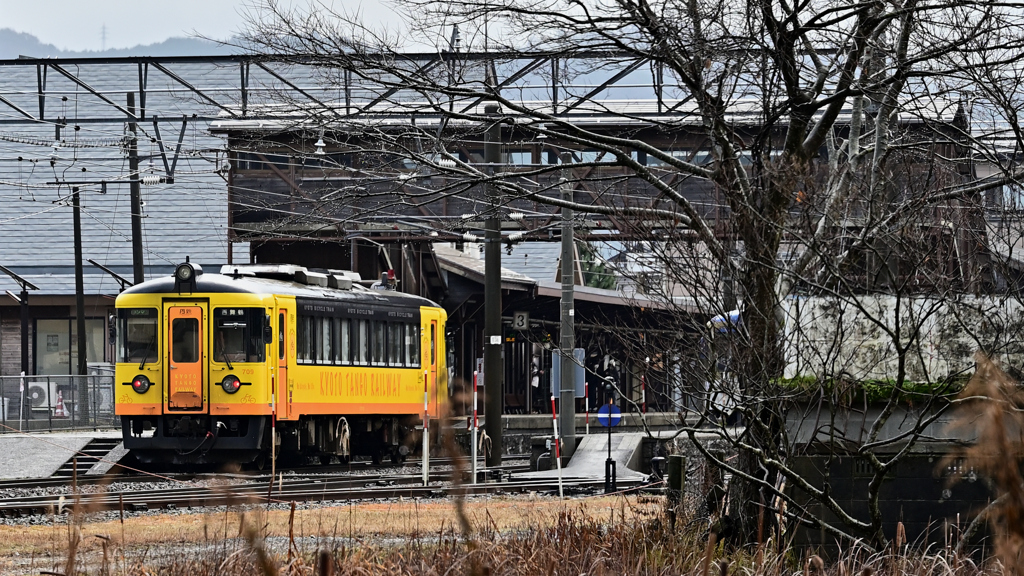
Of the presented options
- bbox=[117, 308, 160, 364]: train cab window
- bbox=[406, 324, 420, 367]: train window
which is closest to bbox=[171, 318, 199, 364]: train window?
bbox=[117, 308, 160, 364]: train cab window

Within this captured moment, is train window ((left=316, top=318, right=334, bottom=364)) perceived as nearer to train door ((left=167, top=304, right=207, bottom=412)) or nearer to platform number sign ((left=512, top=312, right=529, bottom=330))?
train door ((left=167, top=304, right=207, bottom=412))

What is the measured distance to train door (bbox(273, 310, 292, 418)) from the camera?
21141 mm

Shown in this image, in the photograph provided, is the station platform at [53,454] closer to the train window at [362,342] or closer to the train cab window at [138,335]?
the train cab window at [138,335]

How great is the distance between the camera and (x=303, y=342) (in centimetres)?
2189

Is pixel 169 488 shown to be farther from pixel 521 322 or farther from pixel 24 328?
pixel 24 328

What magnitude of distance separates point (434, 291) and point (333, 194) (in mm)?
28948

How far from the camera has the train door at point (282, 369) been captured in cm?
2114

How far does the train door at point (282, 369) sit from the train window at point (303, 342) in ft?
1.24

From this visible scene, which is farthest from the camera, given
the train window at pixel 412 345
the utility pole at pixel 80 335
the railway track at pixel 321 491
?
the utility pole at pixel 80 335

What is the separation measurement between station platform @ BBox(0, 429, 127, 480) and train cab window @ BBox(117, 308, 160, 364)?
1.71 metres

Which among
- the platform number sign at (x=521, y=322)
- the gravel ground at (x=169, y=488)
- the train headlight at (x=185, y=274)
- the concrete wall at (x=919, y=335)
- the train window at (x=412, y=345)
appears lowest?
the gravel ground at (x=169, y=488)

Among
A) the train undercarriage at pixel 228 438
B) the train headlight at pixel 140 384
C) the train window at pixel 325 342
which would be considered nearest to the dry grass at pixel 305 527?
the train undercarriage at pixel 228 438

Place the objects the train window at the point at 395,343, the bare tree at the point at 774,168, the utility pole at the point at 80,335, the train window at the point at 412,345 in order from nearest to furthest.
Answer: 1. the bare tree at the point at 774,168
2. the train window at the point at 395,343
3. the train window at the point at 412,345
4. the utility pole at the point at 80,335

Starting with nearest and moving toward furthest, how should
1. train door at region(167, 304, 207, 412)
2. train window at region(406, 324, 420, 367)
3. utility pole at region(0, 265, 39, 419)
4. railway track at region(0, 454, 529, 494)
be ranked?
railway track at region(0, 454, 529, 494), train door at region(167, 304, 207, 412), train window at region(406, 324, 420, 367), utility pole at region(0, 265, 39, 419)
